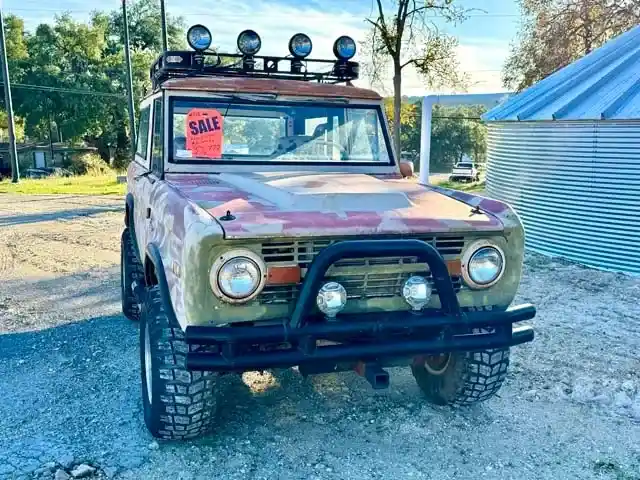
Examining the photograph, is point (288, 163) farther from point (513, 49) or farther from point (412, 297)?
point (513, 49)

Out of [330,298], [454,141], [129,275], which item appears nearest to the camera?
[330,298]

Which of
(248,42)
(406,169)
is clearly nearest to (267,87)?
(248,42)

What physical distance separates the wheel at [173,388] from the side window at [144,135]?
2.00 meters

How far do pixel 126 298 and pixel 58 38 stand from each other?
37338 millimetres

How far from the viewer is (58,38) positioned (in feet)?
124

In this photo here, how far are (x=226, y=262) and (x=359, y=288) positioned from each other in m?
0.73

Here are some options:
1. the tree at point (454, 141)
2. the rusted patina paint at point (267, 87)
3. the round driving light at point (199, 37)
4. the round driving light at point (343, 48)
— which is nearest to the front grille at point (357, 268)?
the rusted patina paint at point (267, 87)

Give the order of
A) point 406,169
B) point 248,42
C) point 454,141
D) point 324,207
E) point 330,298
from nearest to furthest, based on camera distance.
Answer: point 330,298 → point 324,207 → point 406,169 → point 248,42 → point 454,141

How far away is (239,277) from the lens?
9.74 feet

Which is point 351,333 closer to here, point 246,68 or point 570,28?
point 246,68

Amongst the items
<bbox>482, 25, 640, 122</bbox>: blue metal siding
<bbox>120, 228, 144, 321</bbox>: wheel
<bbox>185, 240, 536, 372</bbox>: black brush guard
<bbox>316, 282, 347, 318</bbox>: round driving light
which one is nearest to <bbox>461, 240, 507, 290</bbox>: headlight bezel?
<bbox>185, 240, 536, 372</bbox>: black brush guard

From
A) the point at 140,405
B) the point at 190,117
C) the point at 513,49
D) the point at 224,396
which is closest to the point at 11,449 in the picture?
the point at 140,405

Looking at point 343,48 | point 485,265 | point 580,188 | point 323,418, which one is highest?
point 343,48

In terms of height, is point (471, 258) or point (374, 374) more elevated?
point (471, 258)
